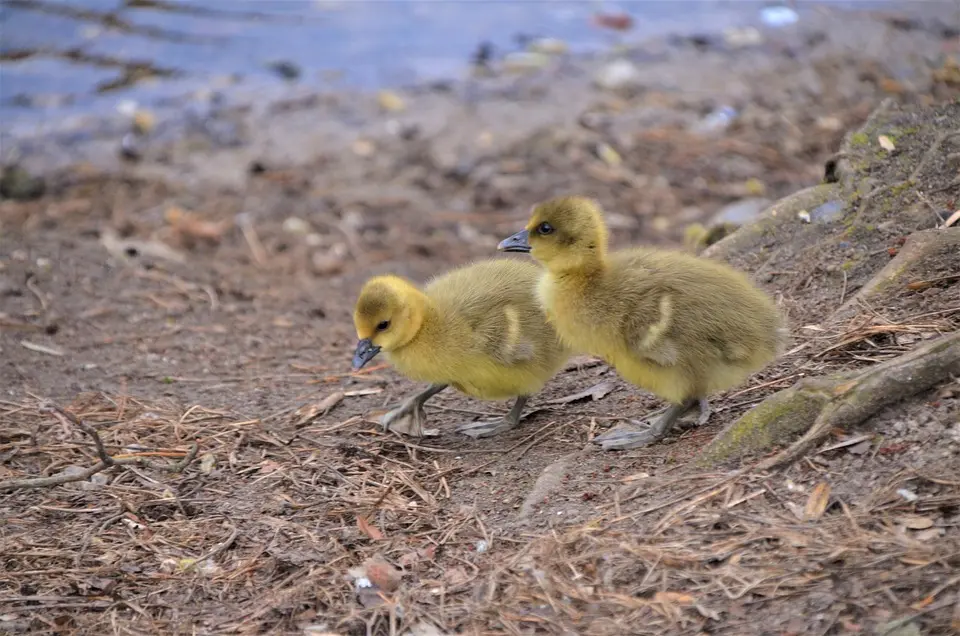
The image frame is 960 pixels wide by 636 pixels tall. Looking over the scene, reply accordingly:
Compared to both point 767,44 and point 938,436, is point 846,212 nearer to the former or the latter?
point 938,436

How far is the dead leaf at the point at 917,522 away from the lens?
3.19 m

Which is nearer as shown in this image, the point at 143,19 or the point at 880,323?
the point at 880,323

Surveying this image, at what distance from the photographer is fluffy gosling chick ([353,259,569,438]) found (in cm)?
463

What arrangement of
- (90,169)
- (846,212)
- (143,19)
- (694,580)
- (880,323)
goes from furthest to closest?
(143,19)
(90,169)
(846,212)
(880,323)
(694,580)

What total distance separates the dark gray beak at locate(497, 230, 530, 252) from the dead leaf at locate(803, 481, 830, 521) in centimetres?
168

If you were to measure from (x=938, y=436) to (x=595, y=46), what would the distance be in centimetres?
1096

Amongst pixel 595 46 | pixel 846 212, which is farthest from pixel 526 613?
pixel 595 46

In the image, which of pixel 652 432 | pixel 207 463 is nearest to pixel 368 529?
pixel 207 463

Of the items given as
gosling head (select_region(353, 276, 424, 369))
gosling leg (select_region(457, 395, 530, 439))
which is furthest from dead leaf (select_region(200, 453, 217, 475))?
gosling leg (select_region(457, 395, 530, 439))

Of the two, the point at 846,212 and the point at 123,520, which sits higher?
the point at 846,212

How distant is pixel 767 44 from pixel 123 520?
11449 mm

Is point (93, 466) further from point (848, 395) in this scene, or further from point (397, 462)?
point (848, 395)

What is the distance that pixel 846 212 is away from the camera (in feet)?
18.1

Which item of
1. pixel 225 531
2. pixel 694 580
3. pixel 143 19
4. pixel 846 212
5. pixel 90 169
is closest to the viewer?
pixel 694 580
